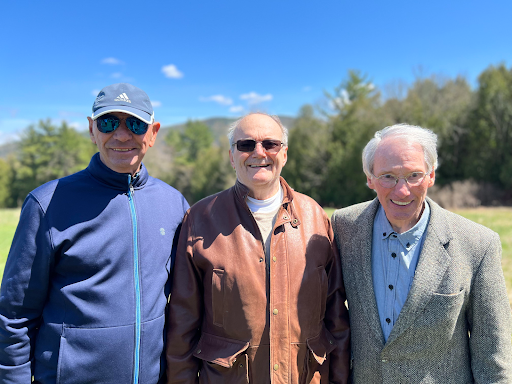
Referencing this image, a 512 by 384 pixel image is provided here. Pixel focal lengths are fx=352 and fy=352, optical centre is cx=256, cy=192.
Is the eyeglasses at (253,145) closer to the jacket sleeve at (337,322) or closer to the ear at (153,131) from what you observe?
the ear at (153,131)

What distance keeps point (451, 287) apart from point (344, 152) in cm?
3681

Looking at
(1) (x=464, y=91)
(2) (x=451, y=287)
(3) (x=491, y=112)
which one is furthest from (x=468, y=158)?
(2) (x=451, y=287)

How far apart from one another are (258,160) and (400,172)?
3.20ft

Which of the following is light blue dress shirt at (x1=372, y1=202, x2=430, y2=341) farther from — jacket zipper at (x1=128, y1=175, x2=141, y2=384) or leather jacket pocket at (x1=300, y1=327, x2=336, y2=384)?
jacket zipper at (x1=128, y1=175, x2=141, y2=384)

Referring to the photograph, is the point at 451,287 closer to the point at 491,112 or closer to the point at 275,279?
the point at 275,279

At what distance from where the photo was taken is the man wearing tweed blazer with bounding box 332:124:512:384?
7.18ft

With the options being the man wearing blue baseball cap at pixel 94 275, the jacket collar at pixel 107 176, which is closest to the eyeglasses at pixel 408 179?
the man wearing blue baseball cap at pixel 94 275

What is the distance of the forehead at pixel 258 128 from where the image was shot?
8.58 ft

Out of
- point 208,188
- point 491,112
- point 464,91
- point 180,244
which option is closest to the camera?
point 180,244

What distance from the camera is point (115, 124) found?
2.43 metres

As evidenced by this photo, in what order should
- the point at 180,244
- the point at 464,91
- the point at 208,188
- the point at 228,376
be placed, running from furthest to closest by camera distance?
the point at 208,188
the point at 464,91
the point at 180,244
the point at 228,376

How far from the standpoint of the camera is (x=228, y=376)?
2.34 meters

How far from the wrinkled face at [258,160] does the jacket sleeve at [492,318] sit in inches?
58.1

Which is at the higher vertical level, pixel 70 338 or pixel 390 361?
pixel 70 338
